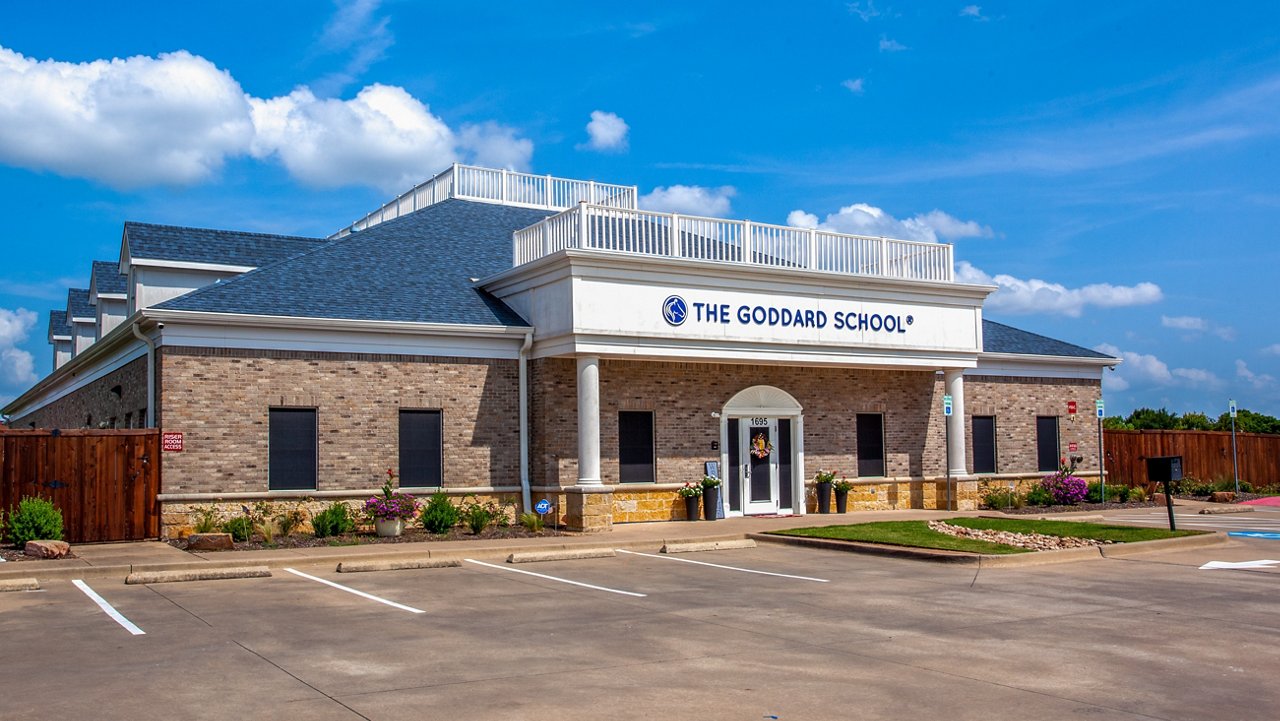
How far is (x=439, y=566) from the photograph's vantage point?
60.1ft

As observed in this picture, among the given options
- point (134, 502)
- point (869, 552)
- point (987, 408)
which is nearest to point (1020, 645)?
point (869, 552)

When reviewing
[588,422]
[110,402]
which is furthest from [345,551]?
[110,402]

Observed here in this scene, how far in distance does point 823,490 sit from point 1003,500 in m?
5.39

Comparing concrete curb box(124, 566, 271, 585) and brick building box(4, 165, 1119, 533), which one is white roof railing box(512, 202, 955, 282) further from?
concrete curb box(124, 566, 271, 585)

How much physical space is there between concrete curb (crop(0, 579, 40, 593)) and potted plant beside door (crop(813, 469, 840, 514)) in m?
17.4

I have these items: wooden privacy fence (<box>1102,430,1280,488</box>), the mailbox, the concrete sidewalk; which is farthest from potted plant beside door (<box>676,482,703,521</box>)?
wooden privacy fence (<box>1102,430,1280,488</box>)

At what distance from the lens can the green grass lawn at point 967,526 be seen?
19.5m

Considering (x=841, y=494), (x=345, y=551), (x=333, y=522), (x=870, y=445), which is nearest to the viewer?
(x=345, y=551)

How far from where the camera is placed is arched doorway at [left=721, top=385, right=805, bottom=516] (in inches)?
1041

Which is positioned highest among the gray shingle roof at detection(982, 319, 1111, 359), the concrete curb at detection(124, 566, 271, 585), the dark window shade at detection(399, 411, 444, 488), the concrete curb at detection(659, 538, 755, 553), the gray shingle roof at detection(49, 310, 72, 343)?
the gray shingle roof at detection(49, 310, 72, 343)

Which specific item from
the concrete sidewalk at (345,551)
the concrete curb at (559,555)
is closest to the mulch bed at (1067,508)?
the concrete sidewalk at (345,551)

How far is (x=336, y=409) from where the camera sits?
2261cm

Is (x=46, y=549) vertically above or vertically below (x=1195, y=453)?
below

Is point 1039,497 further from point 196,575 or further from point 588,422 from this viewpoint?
point 196,575
